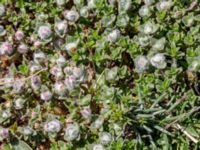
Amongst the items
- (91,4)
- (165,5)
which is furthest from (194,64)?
(91,4)

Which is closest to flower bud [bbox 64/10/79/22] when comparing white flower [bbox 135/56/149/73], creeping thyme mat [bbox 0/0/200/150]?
creeping thyme mat [bbox 0/0/200/150]

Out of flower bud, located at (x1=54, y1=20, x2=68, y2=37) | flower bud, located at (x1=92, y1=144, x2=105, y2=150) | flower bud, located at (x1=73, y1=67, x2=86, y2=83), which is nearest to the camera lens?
flower bud, located at (x1=92, y1=144, x2=105, y2=150)

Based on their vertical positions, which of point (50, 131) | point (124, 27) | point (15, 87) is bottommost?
point (50, 131)

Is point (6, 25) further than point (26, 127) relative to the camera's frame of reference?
Yes

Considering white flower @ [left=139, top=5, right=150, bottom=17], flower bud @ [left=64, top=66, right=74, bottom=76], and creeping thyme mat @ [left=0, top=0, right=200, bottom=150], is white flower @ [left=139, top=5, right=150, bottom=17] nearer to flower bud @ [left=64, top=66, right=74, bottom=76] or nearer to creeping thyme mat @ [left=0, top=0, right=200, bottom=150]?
creeping thyme mat @ [left=0, top=0, right=200, bottom=150]

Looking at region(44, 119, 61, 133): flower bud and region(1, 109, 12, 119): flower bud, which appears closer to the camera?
region(44, 119, 61, 133): flower bud

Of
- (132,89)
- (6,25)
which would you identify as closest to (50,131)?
(132,89)

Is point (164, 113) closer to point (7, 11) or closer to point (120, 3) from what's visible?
point (120, 3)
